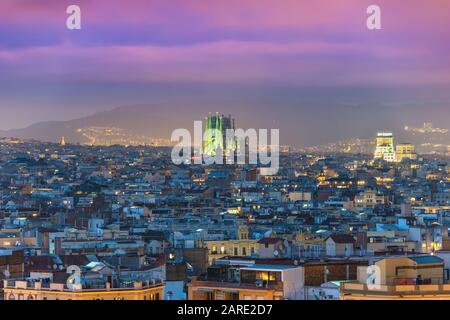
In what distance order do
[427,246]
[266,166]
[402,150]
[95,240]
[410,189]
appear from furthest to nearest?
[402,150] < [266,166] < [410,189] < [95,240] < [427,246]

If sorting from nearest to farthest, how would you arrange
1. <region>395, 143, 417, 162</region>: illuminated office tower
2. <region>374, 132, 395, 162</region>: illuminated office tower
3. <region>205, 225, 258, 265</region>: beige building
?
<region>205, 225, 258, 265</region>: beige building, <region>395, 143, 417, 162</region>: illuminated office tower, <region>374, 132, 395, 162</region>: illuminated office tower

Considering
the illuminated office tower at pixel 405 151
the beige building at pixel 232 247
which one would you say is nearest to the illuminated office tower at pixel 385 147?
the illuminated office tower at pixel 405 151
